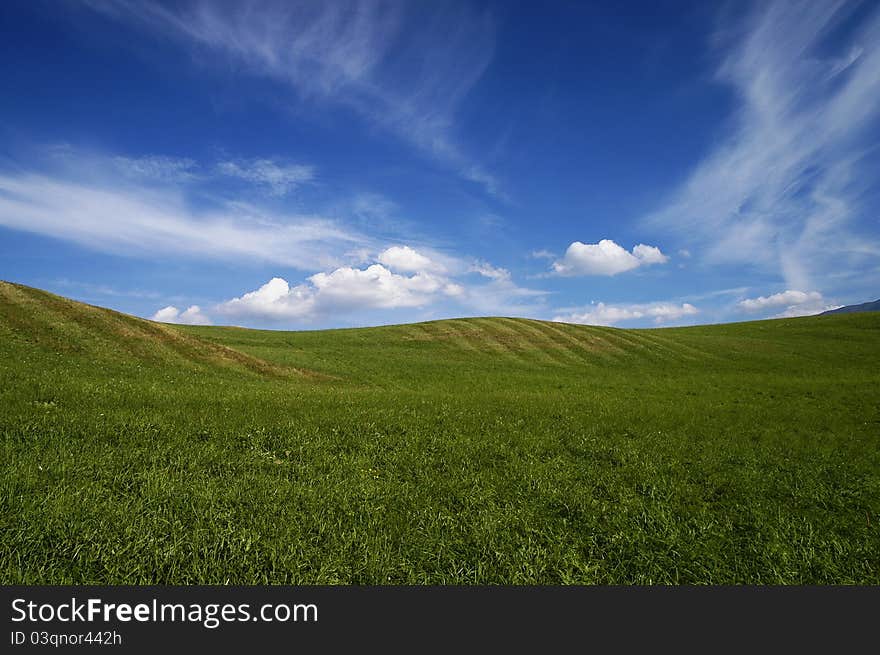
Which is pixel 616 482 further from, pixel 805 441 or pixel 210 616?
pixel 805 441

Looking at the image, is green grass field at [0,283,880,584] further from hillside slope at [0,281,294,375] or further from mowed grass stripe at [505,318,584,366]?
mowed grass stripe at [505,318,584,366]

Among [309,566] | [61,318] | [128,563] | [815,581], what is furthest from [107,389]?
[61,318]

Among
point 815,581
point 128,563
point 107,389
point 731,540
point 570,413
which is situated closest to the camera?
point 128,563

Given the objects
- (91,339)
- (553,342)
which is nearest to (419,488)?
(91,339)

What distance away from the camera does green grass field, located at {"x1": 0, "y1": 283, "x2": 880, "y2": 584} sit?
635cm

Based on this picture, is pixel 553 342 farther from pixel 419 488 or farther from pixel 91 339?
pixel 419 488

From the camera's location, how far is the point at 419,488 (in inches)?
368

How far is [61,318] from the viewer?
31.3m

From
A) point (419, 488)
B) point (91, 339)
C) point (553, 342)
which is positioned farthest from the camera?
point (553, 342)

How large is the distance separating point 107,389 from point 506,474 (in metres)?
14.4

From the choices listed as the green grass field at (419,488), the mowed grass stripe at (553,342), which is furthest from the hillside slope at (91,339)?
the mowed grass stripe at (553,342)

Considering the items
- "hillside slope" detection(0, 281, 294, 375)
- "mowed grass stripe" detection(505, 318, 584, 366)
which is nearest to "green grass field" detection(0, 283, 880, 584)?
"hillside slope" detection(0, 281, 294, 375)

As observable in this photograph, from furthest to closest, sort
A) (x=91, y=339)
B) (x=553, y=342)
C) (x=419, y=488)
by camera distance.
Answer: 1. (x=553, y=342)
2. (x=91, y=339)
3. (x=419, y=488)

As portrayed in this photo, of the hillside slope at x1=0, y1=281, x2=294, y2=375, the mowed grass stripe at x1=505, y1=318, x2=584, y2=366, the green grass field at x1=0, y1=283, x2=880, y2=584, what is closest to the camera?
the green grass field at x1=0, y1=283, x2=880, y2=584
